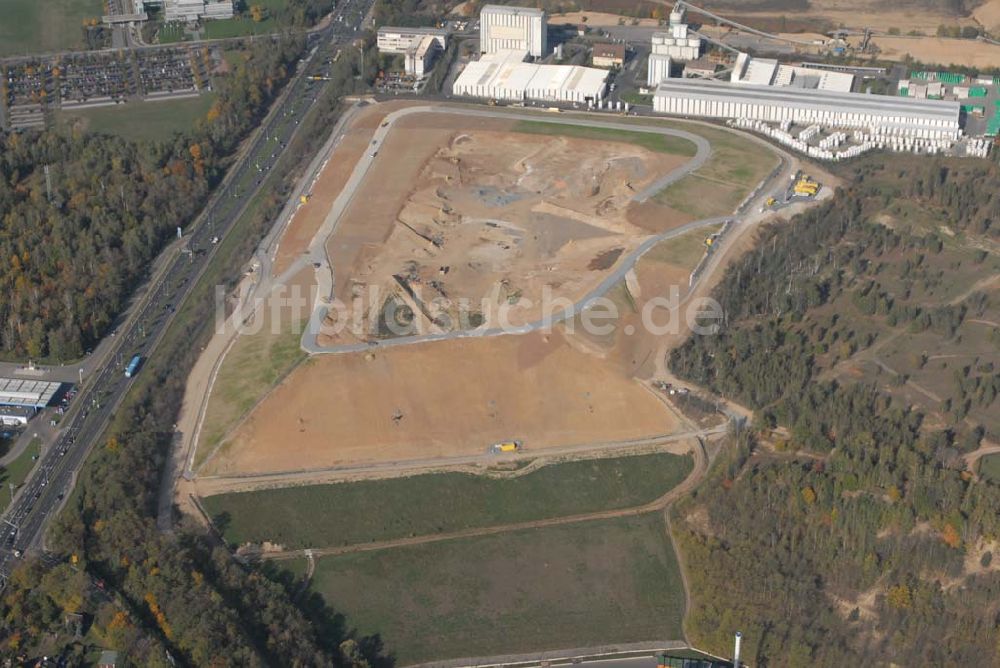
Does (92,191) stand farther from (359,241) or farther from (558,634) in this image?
(558,634)

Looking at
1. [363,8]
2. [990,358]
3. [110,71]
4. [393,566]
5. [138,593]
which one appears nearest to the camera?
[138,593]

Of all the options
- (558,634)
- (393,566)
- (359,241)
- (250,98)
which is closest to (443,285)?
(359,241)

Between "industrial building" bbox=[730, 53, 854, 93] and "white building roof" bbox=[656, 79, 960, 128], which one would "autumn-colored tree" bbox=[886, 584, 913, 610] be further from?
"industrial building" bbox=[730, 53, 854, 93]

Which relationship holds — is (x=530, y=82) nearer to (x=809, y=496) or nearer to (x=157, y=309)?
(x=157, y=309)

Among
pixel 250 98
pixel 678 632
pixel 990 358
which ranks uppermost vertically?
pixel 250 98

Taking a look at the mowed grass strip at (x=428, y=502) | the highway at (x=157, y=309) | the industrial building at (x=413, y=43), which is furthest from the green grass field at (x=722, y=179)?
the highway at (x=157, y=309)

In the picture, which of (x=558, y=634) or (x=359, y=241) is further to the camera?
(x=359, y=241)

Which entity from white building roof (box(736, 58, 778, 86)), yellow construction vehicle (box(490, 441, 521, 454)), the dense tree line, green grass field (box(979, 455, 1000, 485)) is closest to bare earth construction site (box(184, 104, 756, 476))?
yellow construction vehicle (box(490, 441, 521, 454))
